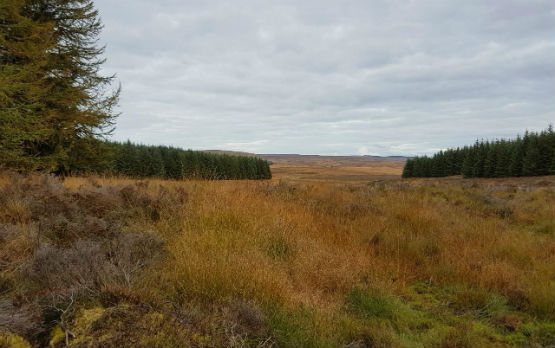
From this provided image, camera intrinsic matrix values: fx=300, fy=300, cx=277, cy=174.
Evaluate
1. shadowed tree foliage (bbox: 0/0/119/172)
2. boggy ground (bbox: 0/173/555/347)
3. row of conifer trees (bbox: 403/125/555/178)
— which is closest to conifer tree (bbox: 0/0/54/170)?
shadowed tree foliage (bbox: 0/0/119/172)

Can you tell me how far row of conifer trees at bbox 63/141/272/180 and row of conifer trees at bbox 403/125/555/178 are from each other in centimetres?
4005

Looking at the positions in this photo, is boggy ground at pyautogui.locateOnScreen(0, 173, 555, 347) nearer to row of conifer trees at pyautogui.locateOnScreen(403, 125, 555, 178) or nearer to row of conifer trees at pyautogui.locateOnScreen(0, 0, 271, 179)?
row of conifer trees at pyautogui.locateOnScreen(0, 0, 271, 179)

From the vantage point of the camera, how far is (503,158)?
4731 centimetres

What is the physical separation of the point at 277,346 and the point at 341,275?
163 centimetres

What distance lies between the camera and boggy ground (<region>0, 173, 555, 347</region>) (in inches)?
93.8

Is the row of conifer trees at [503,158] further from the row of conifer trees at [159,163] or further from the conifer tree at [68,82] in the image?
the conifer tree at [68,82]

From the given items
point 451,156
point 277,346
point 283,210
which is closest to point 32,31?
point 283,210

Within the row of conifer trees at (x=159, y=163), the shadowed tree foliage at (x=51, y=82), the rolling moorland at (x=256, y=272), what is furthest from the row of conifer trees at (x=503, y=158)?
the shadowed tree foliage at (x=51, y=82)

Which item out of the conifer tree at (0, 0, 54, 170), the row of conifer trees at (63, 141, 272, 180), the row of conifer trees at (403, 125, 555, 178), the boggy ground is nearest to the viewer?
the boggy ground

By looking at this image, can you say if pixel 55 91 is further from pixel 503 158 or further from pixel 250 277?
pixel 503 158

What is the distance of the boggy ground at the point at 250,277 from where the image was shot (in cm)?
238

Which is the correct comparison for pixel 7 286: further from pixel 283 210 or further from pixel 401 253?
pixel 401 253

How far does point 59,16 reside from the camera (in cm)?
1407

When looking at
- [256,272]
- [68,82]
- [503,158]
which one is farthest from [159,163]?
[503,158]
